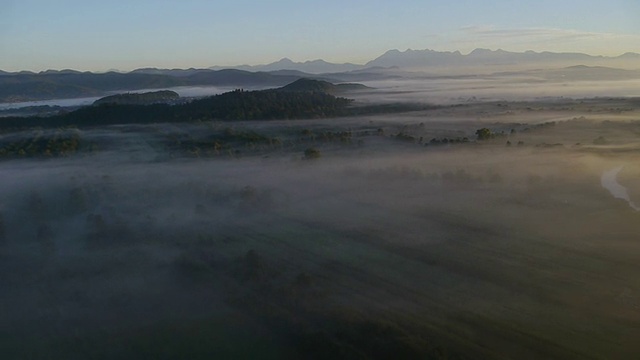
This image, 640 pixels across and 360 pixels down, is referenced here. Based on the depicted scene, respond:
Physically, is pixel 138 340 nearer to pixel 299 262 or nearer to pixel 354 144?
A: pixel 299 262

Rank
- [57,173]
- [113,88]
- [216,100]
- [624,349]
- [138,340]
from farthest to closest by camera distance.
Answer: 1. [113,88]
2. [216,100]
3. [57,173]
4. [138,340]
5. [624,349]

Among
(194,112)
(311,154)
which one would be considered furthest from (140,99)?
(311,154)

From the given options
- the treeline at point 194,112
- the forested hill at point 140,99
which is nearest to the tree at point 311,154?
the treeline at point 194,112

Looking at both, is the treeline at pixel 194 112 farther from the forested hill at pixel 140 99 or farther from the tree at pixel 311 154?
the tree at pixel 311 154

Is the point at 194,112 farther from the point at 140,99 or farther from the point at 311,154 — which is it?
the point at 311,154

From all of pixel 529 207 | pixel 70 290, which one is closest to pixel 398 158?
pixel 529 207

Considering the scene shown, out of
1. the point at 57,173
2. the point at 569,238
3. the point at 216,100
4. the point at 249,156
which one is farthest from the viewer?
the point at 216,100

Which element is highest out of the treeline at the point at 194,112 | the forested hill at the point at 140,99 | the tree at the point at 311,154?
the forested hill at the point at 140,99

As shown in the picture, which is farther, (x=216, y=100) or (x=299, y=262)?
(x=216, y=100)
